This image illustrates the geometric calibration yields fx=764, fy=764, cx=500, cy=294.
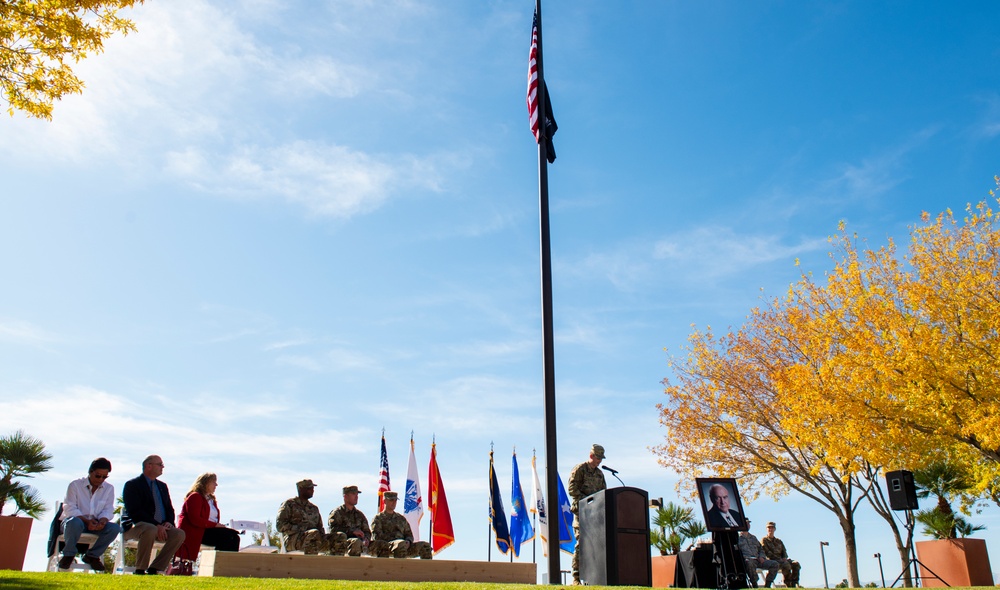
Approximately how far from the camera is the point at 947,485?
23.9 meters

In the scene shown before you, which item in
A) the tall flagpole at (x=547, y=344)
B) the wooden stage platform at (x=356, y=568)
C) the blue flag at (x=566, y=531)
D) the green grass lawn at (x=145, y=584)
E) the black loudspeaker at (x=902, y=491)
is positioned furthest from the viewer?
the blue flag at (x=566, y=531)

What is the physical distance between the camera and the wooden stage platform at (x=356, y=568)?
928 cm

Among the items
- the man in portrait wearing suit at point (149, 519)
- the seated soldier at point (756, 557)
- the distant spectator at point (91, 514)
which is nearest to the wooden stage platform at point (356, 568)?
the man in portrait wearing suit at point (149, 519)

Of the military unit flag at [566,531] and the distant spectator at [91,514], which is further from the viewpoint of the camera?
the military unit flag at [566,531]

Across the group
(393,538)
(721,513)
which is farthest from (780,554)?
(393,538)

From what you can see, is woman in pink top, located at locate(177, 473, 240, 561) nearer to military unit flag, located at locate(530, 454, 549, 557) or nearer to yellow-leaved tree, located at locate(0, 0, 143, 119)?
yellow-leaved tree, located at locate(0, 0, 143, 119)

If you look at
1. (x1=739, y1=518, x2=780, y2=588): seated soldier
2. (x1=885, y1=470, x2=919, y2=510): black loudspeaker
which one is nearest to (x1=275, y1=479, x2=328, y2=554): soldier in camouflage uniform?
(x1=739, y1=518, x2=780, y2=588): seated soldier

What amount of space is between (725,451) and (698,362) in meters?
3.03

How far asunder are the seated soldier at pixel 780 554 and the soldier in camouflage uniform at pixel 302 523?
9.93 metres

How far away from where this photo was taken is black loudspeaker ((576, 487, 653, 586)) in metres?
9.31

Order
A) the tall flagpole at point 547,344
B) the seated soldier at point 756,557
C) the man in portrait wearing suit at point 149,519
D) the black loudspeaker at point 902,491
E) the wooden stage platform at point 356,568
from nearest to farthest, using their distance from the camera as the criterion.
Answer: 1. the tall flagpole at point 547,344
2. the wooden stage platform at point 356,568
3. the man in portrait wearing suit at point 149,519
4. the seated soldier at point 756,557
5. the black loudspeaker at point 902,491

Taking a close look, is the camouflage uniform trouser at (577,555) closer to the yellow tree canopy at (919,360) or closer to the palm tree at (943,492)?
the yellow tree canopy at (919,360)

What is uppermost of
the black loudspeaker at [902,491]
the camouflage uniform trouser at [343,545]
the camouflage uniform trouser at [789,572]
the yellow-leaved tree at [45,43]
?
the yellow-leaved tree at [45,43]

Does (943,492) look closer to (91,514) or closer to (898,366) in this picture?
(898,366)
